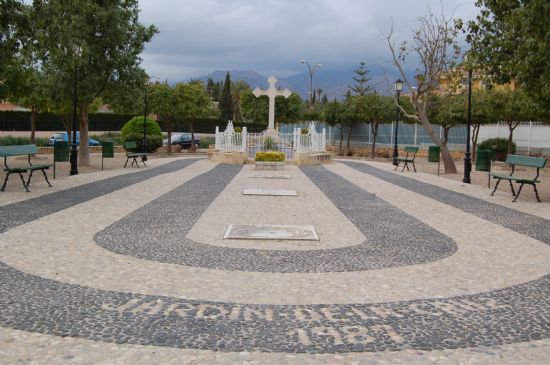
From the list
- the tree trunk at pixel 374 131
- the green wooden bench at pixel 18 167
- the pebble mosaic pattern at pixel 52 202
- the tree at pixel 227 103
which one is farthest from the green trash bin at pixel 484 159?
the tree at pixel 227 103

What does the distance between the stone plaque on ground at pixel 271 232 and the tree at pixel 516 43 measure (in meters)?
7.00

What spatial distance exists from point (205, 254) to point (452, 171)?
18712 millimetres

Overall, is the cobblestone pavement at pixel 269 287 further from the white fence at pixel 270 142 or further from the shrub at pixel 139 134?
the shrub at pixel 139 134

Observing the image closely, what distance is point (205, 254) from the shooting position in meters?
7.44

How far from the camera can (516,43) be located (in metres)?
14.5

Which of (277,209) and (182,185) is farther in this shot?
(182,185)

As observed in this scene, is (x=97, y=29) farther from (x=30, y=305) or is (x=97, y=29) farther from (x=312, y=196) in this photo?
(x=30, y=305)

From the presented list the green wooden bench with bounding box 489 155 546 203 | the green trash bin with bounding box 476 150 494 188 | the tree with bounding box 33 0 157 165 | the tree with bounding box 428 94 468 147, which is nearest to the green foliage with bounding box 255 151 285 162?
the tree with bounding box 33 0 157 165

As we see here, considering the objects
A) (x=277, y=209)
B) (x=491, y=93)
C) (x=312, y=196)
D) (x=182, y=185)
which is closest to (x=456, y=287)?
(x=277, y=209)

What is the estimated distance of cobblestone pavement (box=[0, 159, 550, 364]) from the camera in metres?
4.31

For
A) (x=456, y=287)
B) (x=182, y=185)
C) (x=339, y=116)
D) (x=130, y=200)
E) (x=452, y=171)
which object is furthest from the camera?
(x=339, y=116)

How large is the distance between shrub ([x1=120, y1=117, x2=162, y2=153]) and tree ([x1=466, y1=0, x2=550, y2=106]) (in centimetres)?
2307

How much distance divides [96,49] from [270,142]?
36.6 ft

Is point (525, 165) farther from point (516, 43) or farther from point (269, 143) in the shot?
point (269, 143)
